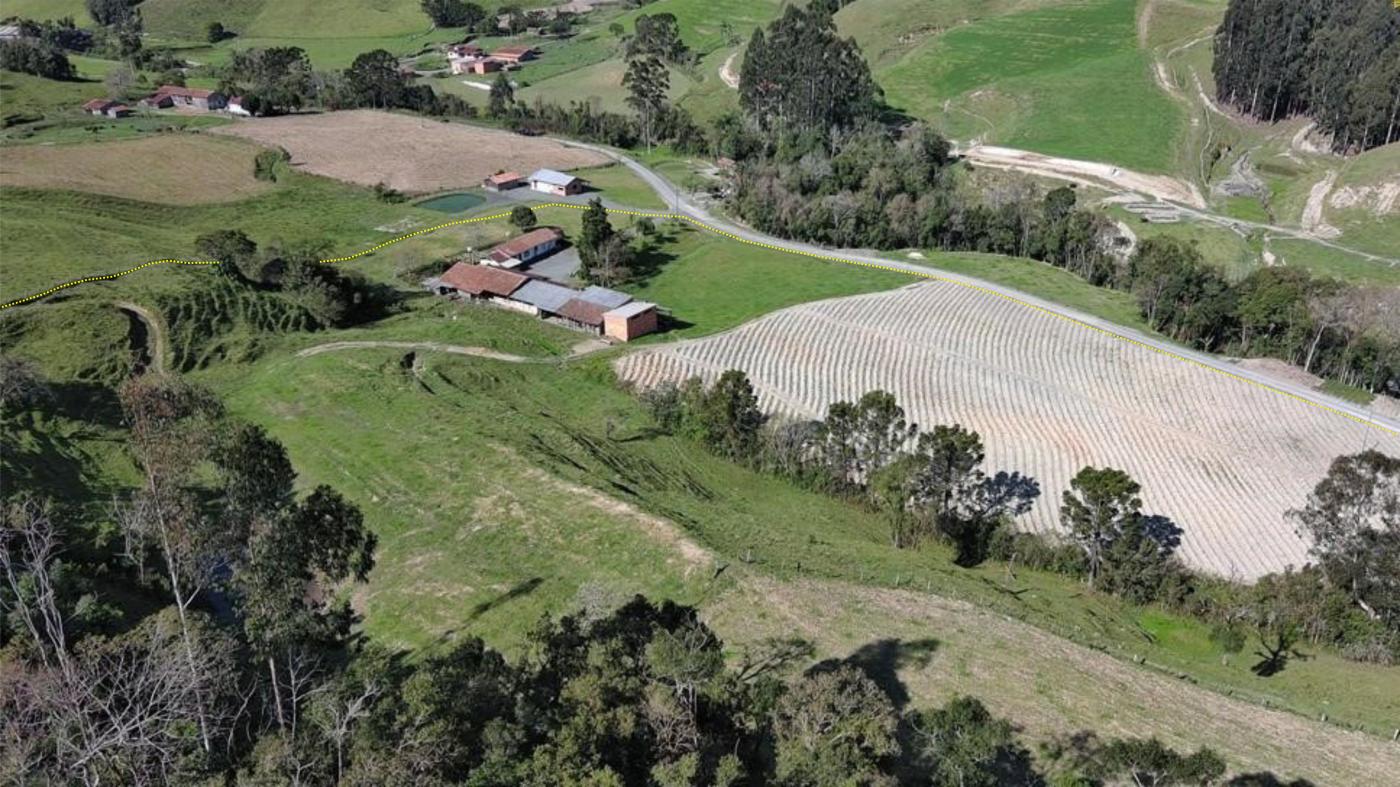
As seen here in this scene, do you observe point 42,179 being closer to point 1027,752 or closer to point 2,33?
point 1027,752

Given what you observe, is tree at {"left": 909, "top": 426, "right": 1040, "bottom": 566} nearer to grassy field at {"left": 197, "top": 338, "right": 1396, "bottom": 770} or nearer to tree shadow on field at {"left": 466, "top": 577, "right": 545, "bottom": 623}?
grassy field at {"left": 197, "top": 338, "right": 1396, "bottom": 770}

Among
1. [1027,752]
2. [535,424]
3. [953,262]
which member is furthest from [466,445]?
[953,262]

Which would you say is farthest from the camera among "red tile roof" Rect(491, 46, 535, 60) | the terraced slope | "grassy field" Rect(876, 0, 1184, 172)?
"red tile roof" Rect(491, 46, 535, 60)

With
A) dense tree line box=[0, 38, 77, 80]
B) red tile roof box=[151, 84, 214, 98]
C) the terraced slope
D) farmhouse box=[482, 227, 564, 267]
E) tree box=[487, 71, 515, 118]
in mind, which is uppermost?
dense tree line box=[0, 38, 77, 80]

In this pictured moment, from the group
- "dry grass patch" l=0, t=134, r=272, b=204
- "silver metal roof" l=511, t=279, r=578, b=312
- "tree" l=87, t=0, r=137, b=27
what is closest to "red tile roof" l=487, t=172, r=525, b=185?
"dry grass patch" l=0, t=134, r=272, b=204

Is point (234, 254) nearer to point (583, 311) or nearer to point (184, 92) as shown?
point (583, 311)

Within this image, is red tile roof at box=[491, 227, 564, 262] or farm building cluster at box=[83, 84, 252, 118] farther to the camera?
farm building cluster at box=[83, 84, 252, 118]

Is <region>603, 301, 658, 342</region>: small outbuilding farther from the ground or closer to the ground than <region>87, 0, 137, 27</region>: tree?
closer to the ground
